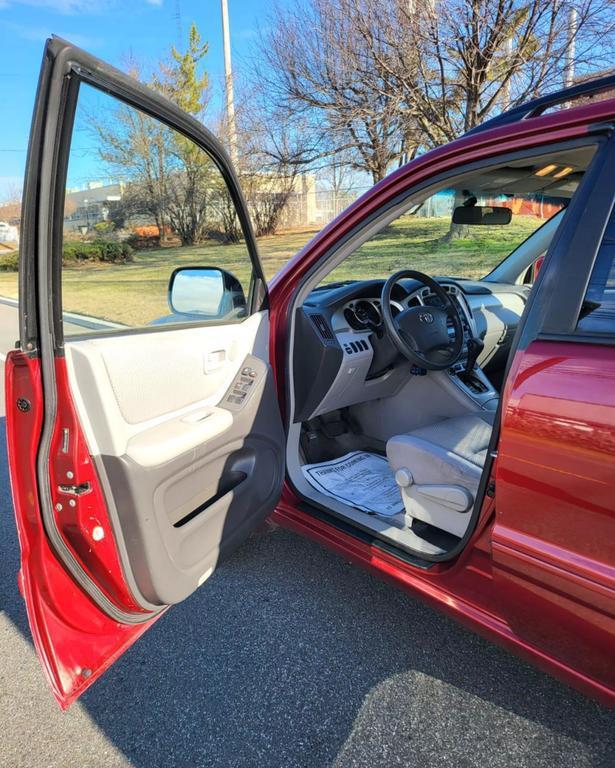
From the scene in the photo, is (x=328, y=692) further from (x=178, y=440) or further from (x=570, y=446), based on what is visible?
(x=570, y=446)

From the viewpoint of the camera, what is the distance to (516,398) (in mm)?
1334

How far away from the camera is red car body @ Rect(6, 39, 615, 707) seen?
4.05 ft

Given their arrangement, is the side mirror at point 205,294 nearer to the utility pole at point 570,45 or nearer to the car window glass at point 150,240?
the car window glass at point 150,240

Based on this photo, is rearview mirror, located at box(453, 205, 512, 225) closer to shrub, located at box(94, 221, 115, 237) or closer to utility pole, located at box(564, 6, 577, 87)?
shrub, located at box(94, 221, 115, 237)

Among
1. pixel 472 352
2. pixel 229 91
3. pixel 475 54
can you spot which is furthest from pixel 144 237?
pixel 229 91

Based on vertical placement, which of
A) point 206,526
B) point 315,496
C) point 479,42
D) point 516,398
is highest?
point 479,42

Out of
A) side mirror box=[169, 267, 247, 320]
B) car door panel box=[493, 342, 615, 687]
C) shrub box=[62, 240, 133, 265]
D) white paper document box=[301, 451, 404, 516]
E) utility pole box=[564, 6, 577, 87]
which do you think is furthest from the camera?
utility pole box=[564, 6, 577, 87]

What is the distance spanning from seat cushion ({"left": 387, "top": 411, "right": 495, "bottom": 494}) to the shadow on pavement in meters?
0.65

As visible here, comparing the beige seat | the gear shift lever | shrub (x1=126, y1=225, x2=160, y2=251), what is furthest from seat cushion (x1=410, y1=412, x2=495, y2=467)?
shrub (x1=126, y1=225, x2=160, y2=251)

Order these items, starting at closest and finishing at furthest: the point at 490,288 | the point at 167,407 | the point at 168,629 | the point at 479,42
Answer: the point at 167,407
the point at 168,629
the point at 490,288
the point at 479,42

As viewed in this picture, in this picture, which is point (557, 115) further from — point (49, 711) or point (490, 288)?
point (49, 711)

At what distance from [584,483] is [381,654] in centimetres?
117

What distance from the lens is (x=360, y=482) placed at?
2.56 m

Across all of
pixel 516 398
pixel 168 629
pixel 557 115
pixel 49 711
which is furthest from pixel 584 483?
pixel 49 711
